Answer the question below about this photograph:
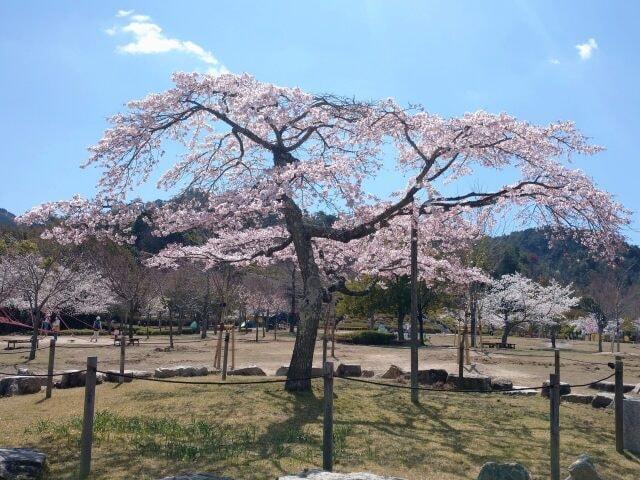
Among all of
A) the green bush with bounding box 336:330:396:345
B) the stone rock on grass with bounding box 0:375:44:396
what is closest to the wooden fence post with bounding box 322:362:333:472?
the stone rock on grass with bounding box 0:375:44:396

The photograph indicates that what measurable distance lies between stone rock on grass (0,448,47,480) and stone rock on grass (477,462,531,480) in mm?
4244

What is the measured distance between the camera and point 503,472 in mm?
5496

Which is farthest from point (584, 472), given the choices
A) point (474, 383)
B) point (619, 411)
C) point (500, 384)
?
point (500, 384)

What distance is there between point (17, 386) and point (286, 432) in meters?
7.12

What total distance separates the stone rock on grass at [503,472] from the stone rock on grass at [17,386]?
10.2 meters

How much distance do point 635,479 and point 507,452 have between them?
4.88ft

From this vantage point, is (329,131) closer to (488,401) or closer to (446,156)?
(446,156)

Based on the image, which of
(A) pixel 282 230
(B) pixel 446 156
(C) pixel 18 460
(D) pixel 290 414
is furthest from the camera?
(A) pixel 282 230

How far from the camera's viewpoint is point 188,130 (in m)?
13.9

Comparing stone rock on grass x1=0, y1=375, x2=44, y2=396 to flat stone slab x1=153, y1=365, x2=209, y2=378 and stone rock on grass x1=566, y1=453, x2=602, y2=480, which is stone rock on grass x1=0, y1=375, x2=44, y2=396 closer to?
flat stone slab x1=153, y1=365, x2=209, y2=378

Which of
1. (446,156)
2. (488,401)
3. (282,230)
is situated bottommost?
(488,401)

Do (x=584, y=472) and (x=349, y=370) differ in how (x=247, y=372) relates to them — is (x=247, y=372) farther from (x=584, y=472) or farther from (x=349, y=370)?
(x=584, y=472)

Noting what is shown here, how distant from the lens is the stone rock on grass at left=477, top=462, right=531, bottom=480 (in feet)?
17.9

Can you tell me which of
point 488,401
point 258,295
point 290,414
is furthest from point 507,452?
point 258,295
